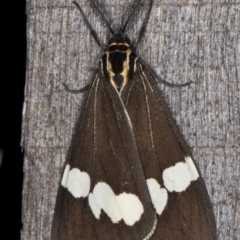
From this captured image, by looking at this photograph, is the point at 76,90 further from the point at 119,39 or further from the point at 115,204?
the point at 115,204

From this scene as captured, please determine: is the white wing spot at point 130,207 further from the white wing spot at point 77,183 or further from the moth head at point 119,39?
the moth head at point 119,39

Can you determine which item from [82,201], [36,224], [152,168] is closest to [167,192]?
[152,168]

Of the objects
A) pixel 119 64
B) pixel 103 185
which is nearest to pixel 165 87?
pixel 119 64

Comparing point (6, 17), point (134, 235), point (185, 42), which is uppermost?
point (6, 17)

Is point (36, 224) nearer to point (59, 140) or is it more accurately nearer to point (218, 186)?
point (59, 140)

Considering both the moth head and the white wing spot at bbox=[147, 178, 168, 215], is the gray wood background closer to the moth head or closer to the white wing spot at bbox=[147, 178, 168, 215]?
the moth head

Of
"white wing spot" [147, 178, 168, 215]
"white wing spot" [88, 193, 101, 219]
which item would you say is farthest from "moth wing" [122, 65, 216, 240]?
"white wing spot" [88, 193, 101, 219]
